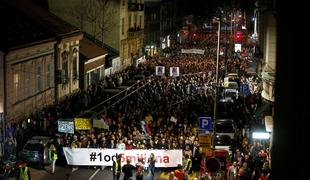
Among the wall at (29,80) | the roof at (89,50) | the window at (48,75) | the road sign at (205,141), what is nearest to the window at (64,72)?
the wall at (29,80)

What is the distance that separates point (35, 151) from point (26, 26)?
14990 mm

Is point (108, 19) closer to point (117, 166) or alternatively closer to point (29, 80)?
point (29, 80)

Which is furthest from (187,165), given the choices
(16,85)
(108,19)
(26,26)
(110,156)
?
(108,19)

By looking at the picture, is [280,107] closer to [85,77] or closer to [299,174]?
[299,174]

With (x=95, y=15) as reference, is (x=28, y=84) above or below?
below

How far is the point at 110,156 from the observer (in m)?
24.6

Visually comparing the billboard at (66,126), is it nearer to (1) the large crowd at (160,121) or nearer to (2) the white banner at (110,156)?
(1) the large crowd at (160,121)

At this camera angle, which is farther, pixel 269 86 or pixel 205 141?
pixel 269 86

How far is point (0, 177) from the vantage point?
69.9ft

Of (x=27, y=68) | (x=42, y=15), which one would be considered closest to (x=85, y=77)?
(x=42, y=15)

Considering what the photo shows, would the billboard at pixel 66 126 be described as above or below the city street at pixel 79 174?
above

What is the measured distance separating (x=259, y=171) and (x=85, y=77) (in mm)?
30263

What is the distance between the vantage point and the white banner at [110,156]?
2406cm

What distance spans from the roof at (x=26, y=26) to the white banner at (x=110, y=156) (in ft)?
27.8
